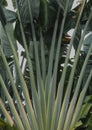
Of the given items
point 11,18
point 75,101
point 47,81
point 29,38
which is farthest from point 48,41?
point 75,101

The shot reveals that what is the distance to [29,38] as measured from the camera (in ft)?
15.7

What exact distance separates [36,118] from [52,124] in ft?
0.64

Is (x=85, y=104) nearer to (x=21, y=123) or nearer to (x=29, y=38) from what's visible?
(x=21, y=123)

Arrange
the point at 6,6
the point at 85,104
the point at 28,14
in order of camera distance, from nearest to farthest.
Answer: the point at 85,104 → the point at 28,14 → the point at 6,6

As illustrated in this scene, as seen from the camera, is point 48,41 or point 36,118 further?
point 48,41

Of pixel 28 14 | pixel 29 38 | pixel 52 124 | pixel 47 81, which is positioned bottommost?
pixel 52 124

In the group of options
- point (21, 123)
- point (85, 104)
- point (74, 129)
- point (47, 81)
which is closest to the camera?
point (74, 129)

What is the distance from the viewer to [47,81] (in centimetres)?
391

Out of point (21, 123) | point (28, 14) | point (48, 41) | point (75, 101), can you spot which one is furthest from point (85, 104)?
point (28, 14)

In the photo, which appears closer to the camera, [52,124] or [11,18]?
[52,124]

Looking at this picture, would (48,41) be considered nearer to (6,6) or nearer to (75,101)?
(6,6)

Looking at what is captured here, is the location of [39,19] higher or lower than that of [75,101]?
higher

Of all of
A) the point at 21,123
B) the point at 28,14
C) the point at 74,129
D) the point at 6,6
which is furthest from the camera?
the point at 6,6

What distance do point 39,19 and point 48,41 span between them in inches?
14.1
